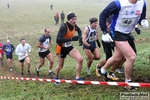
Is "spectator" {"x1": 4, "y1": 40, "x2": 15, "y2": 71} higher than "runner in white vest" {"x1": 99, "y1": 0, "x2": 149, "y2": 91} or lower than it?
lower

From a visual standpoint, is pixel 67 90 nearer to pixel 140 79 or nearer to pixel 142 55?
pixel 140 79

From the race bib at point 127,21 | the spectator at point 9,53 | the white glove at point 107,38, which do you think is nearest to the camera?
the race bib at point 127,21

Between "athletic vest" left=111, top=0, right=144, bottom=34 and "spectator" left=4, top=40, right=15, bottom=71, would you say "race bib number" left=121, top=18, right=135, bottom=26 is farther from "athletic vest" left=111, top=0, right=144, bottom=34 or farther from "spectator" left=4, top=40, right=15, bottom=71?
"spectator" left=4, top=40, right=15, bottom=71

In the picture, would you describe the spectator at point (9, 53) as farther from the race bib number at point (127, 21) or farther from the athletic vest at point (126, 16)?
the race bib number at point (127, 21)

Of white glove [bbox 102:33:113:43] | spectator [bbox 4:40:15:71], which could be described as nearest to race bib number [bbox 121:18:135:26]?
white glove [bbox 102:33:113:43]

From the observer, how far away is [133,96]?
187 inches

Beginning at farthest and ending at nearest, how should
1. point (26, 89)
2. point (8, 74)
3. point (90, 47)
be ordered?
point (8, 74), point (26, 89), point (90, 47)

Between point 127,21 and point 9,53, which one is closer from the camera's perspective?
point 127,21

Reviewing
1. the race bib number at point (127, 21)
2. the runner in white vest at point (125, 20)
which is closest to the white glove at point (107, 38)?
the runner in white vest at point (125, 20)

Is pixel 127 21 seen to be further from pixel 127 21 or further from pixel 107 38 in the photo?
pixel 107 38

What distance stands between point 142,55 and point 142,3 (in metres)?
4.00

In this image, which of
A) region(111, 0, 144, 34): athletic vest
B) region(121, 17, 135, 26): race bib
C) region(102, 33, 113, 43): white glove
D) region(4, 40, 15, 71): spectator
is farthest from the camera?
region(4, 40, 15, 71): spectator

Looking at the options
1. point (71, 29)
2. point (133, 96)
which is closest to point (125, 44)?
point (133, 96)

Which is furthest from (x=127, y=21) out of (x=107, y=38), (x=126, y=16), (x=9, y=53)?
(x=9, y=53)
